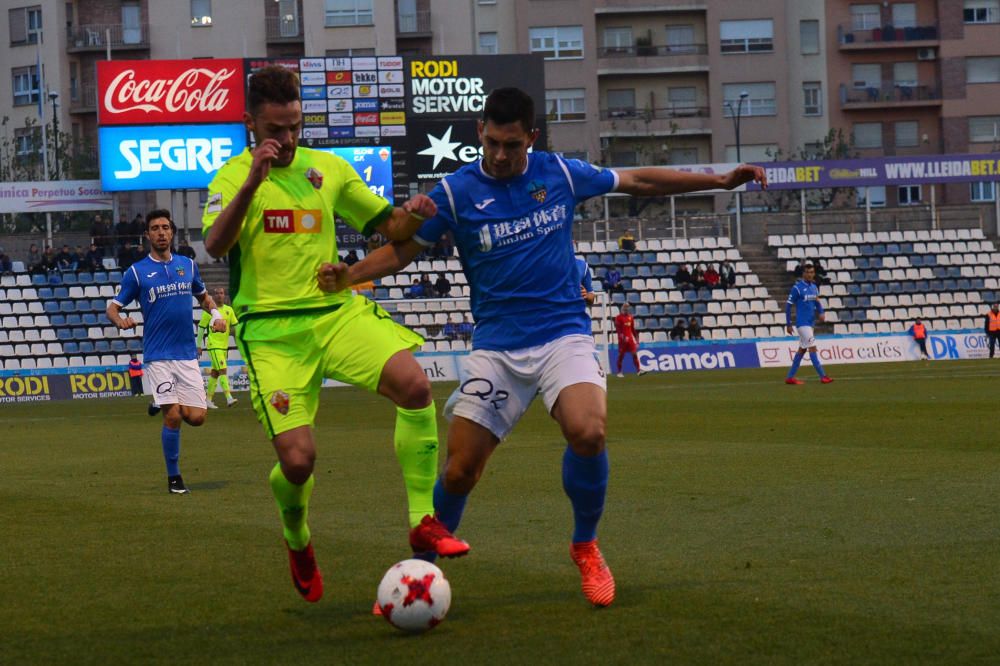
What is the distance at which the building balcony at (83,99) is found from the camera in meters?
75.8

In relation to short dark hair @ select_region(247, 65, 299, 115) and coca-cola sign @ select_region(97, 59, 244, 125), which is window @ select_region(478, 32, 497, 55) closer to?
coca-cola sign @ select_region(97, 59, 244, 125)

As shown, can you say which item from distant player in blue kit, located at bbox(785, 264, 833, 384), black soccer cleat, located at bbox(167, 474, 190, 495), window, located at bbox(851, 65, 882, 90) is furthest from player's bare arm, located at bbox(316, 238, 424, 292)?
window, located at bbox(851, 65, 882, 90)

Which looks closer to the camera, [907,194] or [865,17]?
[865,17]

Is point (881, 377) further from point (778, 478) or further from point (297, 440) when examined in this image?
point (297, 440)

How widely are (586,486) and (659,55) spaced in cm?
7200

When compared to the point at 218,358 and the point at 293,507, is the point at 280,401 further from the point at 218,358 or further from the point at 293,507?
the point at 218,358

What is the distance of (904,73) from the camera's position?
79312 mm

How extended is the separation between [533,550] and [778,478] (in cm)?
405

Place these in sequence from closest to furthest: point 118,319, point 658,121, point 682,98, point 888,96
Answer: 1. point 118,319
2. point 658,121
3. point 682,98
4. point 888,96

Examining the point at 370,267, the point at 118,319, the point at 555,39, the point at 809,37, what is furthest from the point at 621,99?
the point at 370,267

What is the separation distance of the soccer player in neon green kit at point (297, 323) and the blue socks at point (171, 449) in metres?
6.18

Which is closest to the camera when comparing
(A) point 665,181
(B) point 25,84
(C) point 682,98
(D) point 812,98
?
(A) point 665,181

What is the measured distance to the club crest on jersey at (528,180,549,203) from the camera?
704cm

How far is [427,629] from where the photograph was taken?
20.4ft
